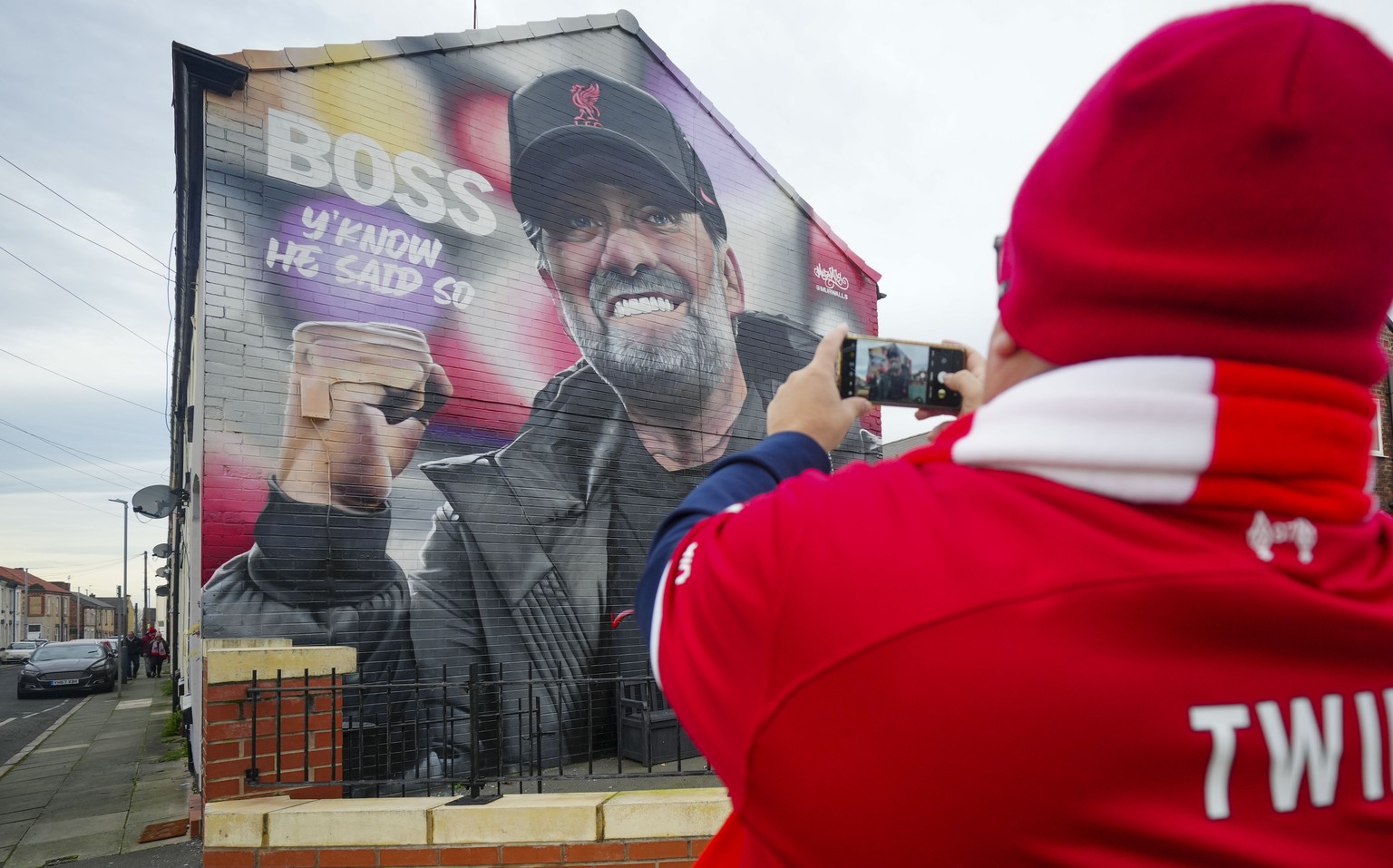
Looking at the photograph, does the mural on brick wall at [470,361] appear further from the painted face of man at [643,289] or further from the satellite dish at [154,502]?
the satellite dish at [154,502]

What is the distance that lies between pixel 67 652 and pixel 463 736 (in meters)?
22.6

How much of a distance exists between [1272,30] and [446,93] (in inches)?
395

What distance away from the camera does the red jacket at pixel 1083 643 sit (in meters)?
0.77

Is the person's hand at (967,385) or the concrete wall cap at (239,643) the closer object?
the person's hand at (967,385)

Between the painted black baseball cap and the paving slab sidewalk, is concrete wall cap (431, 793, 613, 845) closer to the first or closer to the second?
the paving slab sidewalk

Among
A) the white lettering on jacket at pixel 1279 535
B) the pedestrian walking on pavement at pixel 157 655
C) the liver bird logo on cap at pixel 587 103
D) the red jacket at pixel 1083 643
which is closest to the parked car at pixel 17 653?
the pedestrian walking on pavement at pixel 157 655

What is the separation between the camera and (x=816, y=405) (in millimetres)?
1174

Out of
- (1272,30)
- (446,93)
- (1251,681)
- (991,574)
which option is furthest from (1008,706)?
(446,93)

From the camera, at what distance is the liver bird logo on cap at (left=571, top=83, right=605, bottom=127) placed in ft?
35.0

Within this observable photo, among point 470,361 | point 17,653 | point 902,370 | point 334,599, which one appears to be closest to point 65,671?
point 334,599

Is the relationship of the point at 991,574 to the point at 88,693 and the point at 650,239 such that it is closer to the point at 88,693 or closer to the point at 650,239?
the point at 650,239

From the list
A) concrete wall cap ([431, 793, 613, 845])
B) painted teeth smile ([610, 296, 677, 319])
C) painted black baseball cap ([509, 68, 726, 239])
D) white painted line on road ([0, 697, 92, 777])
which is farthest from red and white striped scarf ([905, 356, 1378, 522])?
white painted line on road ([0, 697, 92, 777])
